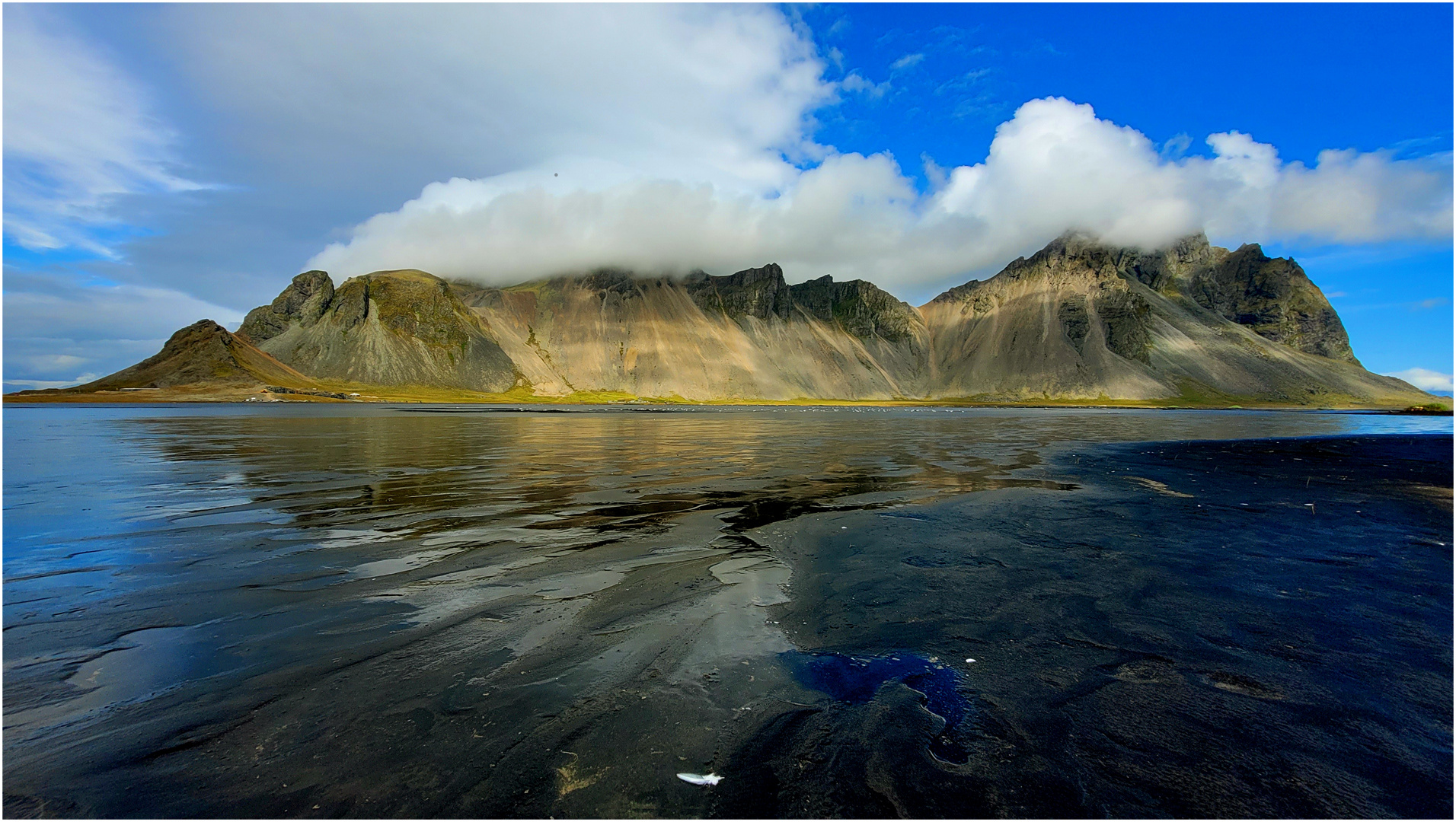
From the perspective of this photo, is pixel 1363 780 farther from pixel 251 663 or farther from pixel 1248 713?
pixel 251 663

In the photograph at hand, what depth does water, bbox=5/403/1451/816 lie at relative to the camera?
5219 millimetres

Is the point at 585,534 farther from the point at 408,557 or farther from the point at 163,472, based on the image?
the point at 163,472

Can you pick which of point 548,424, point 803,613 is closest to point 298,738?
point 803,613

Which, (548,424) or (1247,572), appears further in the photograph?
(548,424)

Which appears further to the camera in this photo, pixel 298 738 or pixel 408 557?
pixel 408 557

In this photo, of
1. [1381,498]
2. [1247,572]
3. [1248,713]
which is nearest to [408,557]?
[1248,713]

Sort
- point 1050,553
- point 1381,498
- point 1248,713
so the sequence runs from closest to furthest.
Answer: point 1248,713
point 1050,553
point 1381,498

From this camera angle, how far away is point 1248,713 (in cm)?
643

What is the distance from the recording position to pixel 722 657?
797 centimetres

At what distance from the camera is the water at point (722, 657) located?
5219mm

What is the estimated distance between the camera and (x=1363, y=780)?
5277mm

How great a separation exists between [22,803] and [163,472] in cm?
2657

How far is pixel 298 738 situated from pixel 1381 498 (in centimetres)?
3011

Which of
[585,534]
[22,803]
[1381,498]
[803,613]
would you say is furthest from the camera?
[1381,498]
